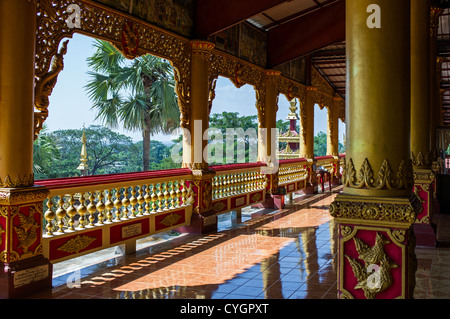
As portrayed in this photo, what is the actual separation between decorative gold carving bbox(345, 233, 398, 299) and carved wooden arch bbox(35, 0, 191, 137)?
11.8 ft

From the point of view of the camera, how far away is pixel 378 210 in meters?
2.91

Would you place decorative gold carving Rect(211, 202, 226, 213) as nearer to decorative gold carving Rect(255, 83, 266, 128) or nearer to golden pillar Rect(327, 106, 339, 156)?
decorative gold carving Rect(255, 83, 266, 128)

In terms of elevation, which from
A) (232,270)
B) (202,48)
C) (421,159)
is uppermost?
(202,48)

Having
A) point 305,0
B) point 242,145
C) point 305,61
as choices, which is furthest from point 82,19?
point 242,145

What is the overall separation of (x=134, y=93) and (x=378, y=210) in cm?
1204

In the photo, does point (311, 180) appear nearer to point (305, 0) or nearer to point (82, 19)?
point (305, 0)

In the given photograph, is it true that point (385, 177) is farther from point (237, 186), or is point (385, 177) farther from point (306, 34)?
point (306, 34)

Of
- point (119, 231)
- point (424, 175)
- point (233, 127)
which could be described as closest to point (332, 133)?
point (233, 127)

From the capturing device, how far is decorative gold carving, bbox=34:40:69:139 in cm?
473

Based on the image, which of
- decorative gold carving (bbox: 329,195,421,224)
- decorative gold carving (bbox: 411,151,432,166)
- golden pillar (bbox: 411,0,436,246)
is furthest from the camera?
decorative gold carving (bbox: 411,151,432,166)

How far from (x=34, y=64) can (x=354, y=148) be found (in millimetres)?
3449

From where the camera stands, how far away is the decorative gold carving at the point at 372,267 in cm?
288

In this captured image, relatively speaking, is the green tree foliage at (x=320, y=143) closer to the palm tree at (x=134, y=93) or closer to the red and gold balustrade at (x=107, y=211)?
the palm tree at (x=134, y=93)

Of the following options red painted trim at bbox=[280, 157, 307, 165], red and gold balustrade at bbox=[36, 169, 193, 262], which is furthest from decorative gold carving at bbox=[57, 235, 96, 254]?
red painted trim at bbox=[280, 157, 307, 165]
